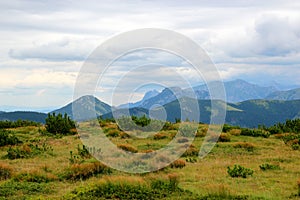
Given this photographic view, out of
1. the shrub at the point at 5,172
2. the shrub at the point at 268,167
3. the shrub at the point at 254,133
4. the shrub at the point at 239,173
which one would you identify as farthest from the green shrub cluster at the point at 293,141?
the shrub at the point at 5,172

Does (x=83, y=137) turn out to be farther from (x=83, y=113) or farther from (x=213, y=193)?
(x=213, y=193)

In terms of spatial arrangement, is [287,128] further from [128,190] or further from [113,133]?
[128,190]

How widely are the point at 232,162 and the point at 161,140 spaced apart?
964 cm

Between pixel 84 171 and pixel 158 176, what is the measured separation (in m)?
3.55

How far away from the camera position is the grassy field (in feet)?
47.5

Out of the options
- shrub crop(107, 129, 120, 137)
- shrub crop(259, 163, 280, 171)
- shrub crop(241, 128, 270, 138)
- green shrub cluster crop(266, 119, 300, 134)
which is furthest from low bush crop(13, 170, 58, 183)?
green shrub cluster crop(266, 119, 300, 134)

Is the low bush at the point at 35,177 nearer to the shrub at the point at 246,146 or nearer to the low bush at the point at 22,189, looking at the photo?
the low bush at the point at 22,189

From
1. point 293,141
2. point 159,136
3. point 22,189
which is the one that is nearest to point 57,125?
point 159,136

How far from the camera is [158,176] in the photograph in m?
18.3

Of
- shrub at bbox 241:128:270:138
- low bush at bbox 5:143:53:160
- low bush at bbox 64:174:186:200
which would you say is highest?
shrub at bbox 241:128:270:138

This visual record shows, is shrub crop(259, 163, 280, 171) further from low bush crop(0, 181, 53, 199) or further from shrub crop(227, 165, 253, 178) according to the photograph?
low bush crop(0, 181, 53, 199)

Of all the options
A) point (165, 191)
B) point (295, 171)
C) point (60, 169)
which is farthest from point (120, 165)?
point (295, 171)

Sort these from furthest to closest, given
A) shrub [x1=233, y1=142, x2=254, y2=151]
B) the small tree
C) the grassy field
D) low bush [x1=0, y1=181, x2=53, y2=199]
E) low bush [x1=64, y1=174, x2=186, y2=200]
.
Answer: the small tree → shrub [x1=233, y1=142, x2=254, y2=151] → low bush [x1=0, y1=181, x2=53, y2=199] → the grassy field → low bush [x1=64, y1=174, x2=186, y2=200]

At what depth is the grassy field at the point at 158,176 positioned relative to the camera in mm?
14477
